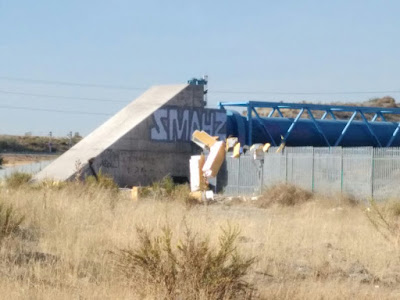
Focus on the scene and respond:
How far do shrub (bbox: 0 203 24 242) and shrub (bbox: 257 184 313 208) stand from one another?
18501 millimetres

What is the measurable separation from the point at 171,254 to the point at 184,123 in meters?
36.9

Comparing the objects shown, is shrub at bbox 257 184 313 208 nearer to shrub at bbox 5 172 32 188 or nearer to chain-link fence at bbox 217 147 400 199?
chain-link fence at bbox 217 147 400 199

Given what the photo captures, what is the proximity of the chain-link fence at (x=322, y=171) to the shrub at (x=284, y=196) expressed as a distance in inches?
71.1

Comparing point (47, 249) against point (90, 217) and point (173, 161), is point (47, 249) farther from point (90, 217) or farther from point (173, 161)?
point (173, 161)

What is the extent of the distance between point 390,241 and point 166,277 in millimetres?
7563

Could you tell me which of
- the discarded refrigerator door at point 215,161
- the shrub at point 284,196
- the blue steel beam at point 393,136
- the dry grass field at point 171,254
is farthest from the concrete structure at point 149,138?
the dry grass field at point 171,254

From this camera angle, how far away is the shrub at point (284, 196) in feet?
105

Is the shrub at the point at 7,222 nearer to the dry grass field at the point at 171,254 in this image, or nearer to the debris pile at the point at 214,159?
the dry grass field at the point at 171,254

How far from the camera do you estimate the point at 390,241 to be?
16203 mm

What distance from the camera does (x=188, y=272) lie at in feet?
32.4

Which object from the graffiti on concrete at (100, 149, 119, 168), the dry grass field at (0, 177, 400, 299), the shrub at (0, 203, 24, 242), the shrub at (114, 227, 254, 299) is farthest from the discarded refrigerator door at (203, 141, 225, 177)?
the shrub at (114, 227, 254, 299)

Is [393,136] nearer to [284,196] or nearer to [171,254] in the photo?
[284,196]

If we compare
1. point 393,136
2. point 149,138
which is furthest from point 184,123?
point 393,136

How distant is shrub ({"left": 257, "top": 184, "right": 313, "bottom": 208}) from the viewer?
32.1 meters
